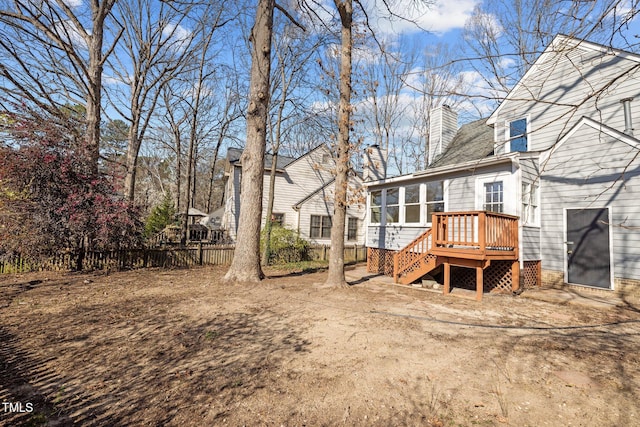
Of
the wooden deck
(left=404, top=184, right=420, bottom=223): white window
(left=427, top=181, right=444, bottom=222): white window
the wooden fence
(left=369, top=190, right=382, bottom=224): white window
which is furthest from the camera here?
(left=369, top=190, right=382, bottom=224): white window

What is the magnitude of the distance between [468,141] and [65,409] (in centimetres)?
1492

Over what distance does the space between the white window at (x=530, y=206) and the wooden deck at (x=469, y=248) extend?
3.08 feet

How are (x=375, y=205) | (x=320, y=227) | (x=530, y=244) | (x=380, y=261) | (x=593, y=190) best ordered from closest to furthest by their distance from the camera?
(x=593, y=190)
(x=530, y=244)
(x=380, y=261)
(x=375, y=205)
(x=320, y=227)

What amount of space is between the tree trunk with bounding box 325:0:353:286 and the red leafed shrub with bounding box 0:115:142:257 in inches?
268

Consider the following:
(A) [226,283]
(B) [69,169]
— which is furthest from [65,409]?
(B) [69,169]

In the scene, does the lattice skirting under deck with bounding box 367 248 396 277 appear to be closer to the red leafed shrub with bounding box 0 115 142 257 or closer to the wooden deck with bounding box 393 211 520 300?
the wooden deck with bounding box 393 211 520 300

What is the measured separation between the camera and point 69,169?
8953mm

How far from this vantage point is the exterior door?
311 inches

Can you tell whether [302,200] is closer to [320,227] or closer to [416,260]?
[320,227]

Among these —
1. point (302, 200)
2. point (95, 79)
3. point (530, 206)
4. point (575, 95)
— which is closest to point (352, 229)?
point (302, 200)

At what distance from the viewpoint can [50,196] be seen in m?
8.71

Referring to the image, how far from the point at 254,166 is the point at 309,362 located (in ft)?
19.8

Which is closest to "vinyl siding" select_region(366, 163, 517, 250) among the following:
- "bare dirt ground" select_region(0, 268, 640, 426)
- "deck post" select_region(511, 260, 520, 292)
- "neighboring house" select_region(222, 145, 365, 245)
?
"deck post" select_region(511, 260, 520, 292)

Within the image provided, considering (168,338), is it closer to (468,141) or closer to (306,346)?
(306,346)
